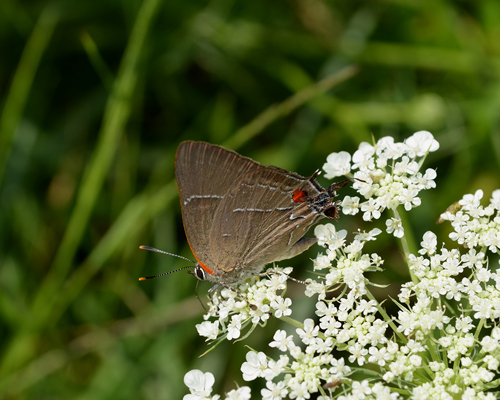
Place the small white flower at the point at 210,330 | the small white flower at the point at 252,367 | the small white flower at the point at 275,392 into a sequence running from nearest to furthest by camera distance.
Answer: the small white flower at the point at 275,392
the small white flower at the point at 252,367
the small white flower at the point at 210,330

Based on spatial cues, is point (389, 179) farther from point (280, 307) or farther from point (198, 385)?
point (198, 385)

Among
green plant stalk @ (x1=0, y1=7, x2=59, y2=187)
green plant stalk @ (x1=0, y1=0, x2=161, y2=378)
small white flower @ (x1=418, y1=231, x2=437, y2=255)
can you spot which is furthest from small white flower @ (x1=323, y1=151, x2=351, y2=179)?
green plant stalk @ (x1=0, y1=7, x2=59, y2=187)

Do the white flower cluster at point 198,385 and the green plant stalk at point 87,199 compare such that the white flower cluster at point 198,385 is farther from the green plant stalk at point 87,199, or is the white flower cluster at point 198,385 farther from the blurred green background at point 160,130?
the green plant stalk at point 87,199

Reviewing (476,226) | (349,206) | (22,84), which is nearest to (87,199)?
(22,84)

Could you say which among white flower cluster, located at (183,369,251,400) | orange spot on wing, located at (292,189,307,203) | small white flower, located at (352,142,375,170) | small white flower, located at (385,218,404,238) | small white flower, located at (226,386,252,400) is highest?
small white flower, located at (352,142,375,170)

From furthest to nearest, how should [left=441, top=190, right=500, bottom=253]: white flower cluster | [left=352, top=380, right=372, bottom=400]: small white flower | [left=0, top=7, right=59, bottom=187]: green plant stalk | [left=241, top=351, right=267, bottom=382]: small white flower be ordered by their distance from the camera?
[left=0, top=7, right=59, bottom=187]: green plant stalk, [left=441, top=190, right=500, bottom=253]: white flower cluster, [left=241, top=351, right=267, bottom=382]: small white flower, [left=352, top=380, right=372, bottom=400]: small white flower

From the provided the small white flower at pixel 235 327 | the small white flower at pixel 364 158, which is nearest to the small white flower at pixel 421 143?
the small white flower at pixel 364 158

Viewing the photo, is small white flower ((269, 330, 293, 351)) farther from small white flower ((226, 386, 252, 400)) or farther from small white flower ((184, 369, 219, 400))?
small white flower ((184, 369, 219, 400))
